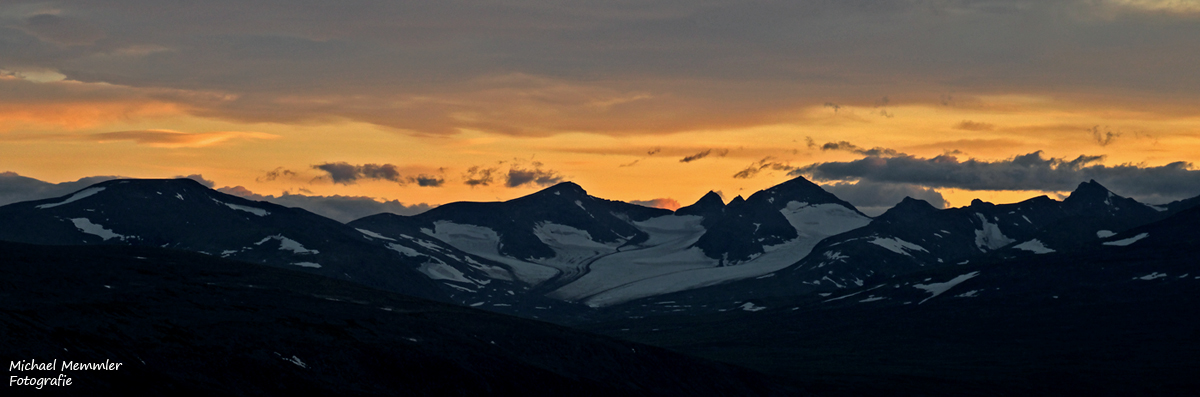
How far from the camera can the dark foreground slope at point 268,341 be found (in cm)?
12444

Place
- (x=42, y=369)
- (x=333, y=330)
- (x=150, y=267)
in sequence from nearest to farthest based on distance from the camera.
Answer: (x=42, y=369) < (x=333, y=330) < (x=150, y=267)

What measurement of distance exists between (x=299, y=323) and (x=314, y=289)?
3840 cm

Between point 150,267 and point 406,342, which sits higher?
point 150,267

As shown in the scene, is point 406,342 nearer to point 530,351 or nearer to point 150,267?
point 530,351

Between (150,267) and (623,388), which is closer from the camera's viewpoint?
(623,388)

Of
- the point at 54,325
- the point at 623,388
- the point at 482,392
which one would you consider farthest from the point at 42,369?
the point at 623,388

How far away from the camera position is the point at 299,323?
6211 inches

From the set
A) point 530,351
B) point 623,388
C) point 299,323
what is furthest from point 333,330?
point 623,388

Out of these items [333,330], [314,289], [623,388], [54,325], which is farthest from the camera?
[314,289]

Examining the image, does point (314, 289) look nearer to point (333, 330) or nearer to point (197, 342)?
point (333, 330)

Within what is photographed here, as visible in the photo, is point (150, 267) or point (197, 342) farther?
point (150, 267)

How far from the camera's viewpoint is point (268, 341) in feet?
471

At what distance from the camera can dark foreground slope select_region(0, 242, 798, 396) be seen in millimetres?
124438

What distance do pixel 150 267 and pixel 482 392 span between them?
6760cm
